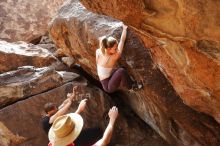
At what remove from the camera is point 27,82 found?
938 cm

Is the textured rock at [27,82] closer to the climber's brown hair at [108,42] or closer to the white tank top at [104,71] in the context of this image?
the white tank top at [104,71]

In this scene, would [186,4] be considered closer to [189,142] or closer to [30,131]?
[189,142]

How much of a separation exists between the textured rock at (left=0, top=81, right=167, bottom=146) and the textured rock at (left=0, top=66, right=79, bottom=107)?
0.61 feet

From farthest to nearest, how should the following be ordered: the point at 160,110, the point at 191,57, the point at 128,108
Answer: the point at 128,108, the point at 160,110, the point at 191,57

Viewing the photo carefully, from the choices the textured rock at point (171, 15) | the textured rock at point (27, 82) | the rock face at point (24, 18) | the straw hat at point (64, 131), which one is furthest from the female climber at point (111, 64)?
the rock face at point (24, 18)

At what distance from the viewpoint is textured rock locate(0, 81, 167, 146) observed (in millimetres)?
8922

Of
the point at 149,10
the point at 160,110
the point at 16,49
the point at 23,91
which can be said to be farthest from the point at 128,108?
the point at 149,10

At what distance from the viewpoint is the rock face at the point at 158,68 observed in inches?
212

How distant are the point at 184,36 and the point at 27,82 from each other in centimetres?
572

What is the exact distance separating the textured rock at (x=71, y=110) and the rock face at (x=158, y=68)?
0.38 meters

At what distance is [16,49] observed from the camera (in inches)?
453

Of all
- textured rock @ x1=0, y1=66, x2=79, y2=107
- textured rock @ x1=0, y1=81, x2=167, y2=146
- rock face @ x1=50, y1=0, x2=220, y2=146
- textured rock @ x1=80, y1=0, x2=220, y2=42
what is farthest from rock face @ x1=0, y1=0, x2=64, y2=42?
textured rock @ x1=80, y1=0, x2=220, y2=42

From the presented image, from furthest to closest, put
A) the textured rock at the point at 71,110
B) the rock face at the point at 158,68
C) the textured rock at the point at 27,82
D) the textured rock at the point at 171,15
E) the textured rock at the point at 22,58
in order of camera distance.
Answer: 1. the textured rock at the point at 22,58
2. the textured rock at the point at 27,82
3. the textured rock at the point at 71,110
4. the rock face at the point at 158,68
5. the textured rock at the point at 171,15

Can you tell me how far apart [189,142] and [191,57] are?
3.17 meters
